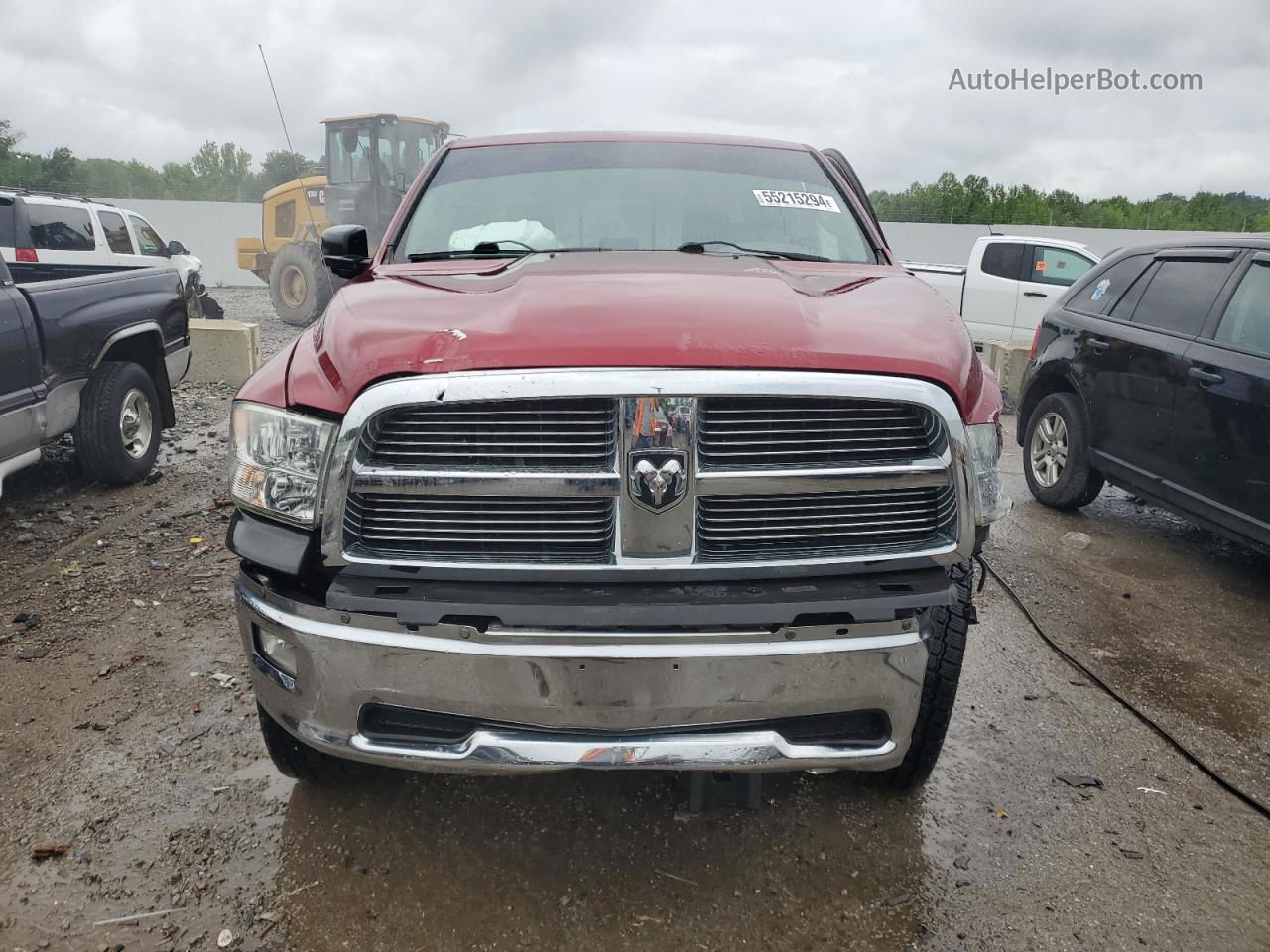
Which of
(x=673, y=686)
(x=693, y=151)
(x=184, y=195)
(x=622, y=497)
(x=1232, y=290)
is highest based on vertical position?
(x=184, y=195)

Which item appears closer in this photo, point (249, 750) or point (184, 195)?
point (249, 750)

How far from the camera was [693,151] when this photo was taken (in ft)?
11.7

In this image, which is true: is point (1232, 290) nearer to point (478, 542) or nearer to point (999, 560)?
point (999, 560)

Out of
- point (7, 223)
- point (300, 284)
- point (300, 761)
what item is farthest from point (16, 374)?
point (300, 284)

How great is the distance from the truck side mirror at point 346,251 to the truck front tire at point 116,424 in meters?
3.04

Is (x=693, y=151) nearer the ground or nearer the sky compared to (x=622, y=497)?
nearer the sky

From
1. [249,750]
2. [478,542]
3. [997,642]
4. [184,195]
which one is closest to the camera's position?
[478,542]

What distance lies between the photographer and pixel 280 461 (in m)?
2.09

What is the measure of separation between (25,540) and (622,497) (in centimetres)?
433

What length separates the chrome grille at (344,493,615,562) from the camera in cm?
202

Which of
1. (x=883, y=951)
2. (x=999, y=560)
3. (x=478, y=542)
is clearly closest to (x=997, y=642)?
(x=999, y=560)

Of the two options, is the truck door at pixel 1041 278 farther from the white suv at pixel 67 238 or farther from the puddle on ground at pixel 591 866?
the puddle on ground at pixel 591 866

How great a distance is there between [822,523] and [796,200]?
1.70 meters

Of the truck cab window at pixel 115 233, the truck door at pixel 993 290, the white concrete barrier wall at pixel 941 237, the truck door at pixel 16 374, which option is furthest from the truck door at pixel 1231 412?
the white concrete barrier wall at pixel 941 237
